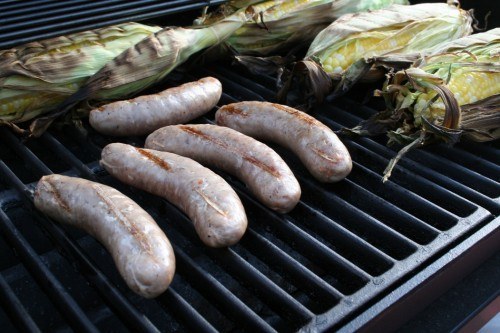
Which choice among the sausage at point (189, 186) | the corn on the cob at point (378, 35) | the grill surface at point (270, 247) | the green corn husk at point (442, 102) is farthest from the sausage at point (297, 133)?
the corn on the cob at point (378, 35)

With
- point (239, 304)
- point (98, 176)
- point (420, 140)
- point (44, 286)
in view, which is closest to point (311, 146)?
point (420, 140)

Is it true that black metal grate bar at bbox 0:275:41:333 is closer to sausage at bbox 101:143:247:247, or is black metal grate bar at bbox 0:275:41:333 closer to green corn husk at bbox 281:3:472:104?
sausage at bbox 101:143:247:247

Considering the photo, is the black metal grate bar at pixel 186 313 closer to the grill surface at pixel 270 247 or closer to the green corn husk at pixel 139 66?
the grill surface at pixel 270 247

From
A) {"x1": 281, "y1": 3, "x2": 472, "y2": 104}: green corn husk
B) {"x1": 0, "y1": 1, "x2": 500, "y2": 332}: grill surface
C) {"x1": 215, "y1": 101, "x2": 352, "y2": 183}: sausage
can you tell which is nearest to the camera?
{"x1": 0, "y1": 1, "x2": 500, "y2": 332}: grill surface

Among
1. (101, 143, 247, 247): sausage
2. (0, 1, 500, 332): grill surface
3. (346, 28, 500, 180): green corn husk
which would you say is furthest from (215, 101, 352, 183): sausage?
(101, 143, 247, 247): sausage

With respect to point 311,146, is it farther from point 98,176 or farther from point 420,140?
point 98,176

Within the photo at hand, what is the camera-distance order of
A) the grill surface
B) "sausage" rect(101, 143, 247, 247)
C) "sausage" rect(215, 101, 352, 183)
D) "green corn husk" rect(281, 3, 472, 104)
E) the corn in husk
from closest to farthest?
the grill surface, "sausage" rect(101, 143, 247, 247), "sausage" rect(215, 101, 352, 183), "green corn husk" rect(281, 3, 472, 104), the corn in husk
